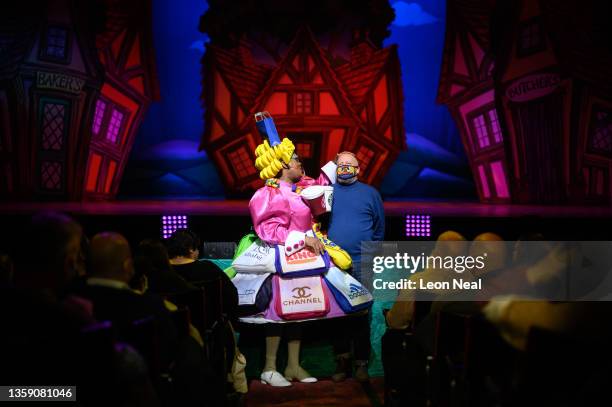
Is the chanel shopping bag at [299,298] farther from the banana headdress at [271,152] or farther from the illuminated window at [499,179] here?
the illuminated window at [499,179]

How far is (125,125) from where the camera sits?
25.6 feet

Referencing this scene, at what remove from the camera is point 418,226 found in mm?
7461

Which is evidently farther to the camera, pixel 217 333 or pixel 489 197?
pixel 489 197

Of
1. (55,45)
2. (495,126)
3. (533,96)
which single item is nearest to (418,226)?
(495,126)

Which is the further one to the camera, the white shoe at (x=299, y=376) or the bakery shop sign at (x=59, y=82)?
the bakery shop sign at (x=59, y=82)

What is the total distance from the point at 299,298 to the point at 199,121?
13.8 feet

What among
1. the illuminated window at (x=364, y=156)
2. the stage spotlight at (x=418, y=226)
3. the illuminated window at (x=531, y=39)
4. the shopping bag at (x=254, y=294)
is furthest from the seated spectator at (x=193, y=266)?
the illuminated window at (x=531, y=39)

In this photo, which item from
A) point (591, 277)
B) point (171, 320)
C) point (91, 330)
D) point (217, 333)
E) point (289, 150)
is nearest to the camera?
point (91, 330)

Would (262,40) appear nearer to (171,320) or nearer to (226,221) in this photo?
(226,221)

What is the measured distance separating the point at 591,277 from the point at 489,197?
509 cm

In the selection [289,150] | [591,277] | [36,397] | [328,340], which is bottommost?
[328,340]

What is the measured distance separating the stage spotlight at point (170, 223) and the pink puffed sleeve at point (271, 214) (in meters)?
2.95

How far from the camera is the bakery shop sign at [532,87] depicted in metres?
7.94

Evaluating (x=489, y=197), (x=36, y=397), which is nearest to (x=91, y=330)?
(x=36, y=397)
